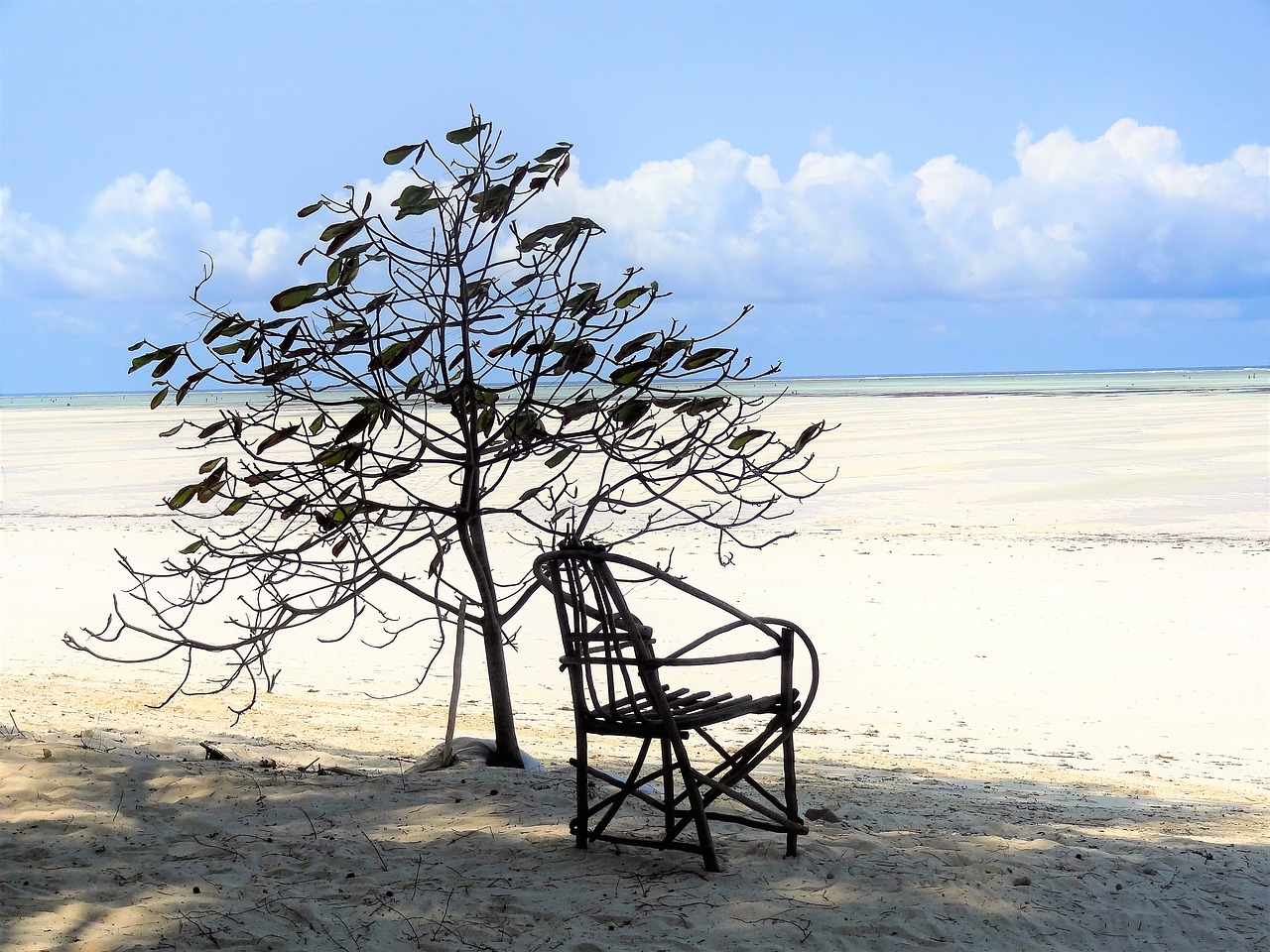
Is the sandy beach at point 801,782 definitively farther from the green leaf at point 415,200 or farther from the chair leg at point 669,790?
the green leaf at point 415,200

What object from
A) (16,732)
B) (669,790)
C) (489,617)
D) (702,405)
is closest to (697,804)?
(669,790)

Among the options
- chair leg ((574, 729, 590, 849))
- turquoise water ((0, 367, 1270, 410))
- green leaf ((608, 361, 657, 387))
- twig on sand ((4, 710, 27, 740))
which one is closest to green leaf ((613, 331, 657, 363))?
green leaf ((608, 361, 657, 387))

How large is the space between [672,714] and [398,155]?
2356mm

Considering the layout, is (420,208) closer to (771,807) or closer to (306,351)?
(306,351)

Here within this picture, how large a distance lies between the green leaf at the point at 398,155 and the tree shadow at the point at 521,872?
2.50 m

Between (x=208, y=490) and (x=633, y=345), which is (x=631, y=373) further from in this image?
(x=208, y=490)

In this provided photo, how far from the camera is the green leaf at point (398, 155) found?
427 cm

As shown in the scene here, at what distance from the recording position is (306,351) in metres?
4.32

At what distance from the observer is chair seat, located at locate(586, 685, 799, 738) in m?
3.51

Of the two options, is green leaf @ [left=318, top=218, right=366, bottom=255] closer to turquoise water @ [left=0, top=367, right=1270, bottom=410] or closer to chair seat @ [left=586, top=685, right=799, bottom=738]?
chair seat @ [left=586, top=685, right=799, bottom=738]

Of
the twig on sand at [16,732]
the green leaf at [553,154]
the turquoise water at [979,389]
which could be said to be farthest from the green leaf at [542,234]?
the turquoise water at [979,389]

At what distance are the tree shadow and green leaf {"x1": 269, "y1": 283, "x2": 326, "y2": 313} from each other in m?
1.90

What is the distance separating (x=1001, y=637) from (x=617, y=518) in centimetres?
754

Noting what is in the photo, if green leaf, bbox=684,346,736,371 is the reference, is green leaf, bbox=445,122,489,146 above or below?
above
